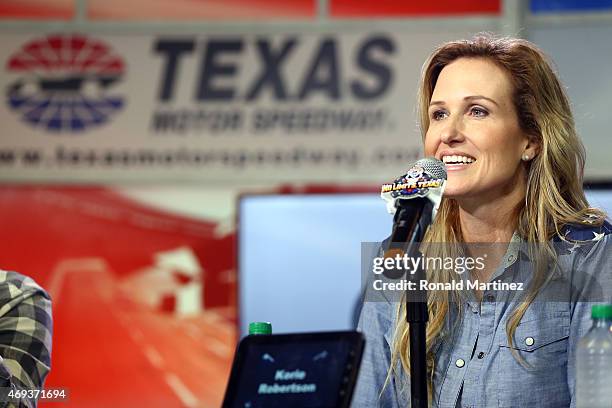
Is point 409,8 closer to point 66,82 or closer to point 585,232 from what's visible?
point 66,82

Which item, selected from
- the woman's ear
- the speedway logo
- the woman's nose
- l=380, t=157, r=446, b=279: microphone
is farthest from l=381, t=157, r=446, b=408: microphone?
the speedway logo

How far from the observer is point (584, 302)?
7.49 ft

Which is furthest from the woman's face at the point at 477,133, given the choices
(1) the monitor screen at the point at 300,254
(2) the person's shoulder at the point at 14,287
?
(1) the monitor screen at the point at 300,254

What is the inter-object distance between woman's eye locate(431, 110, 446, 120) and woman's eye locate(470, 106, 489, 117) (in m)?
0.07

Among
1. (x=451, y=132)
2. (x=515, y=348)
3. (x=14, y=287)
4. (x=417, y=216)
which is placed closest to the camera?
(x=417, y=216)

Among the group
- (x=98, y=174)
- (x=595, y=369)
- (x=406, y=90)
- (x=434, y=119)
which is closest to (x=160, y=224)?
(x=98, y=174)

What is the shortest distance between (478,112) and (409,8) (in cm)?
358

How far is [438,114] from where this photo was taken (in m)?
2.51

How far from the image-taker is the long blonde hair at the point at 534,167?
2.38 meters

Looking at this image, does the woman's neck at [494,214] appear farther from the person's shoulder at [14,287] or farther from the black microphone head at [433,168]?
the person's shoulder at [14,287]

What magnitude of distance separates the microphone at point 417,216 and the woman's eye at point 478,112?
0.57 metres

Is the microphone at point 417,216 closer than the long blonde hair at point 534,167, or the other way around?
the microphone at point 417,216

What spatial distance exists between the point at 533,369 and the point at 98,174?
413 cm

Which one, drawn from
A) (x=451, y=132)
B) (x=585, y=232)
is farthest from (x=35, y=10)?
(x=585, y=232)
